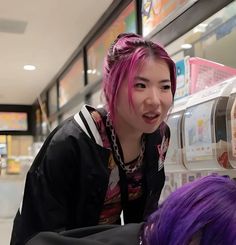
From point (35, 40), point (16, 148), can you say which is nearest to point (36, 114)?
point (16, 148)

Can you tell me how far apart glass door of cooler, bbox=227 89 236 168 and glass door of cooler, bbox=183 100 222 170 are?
0.04 metres

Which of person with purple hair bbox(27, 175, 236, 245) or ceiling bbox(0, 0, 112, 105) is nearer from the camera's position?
person with purple hair bbox(27, 175, 236, 245)

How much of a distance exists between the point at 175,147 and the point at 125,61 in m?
0.44

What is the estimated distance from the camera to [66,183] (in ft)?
3.53

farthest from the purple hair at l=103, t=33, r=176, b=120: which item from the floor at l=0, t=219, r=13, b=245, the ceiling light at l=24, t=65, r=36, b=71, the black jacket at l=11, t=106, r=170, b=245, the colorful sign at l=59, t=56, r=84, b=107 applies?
the ceiling light at l=24, t=65, r=36, b=71

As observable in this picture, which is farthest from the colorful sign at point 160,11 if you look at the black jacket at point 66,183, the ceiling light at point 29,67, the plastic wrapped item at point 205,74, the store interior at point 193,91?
the ceiling light at point 29,67

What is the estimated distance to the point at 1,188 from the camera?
8.52 ft

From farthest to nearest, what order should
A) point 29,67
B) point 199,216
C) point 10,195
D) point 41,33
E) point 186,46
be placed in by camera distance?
point 29,67
point 41,33
point 10,195
point 186,46
point 199,216

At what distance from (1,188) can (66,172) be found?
1656 mm

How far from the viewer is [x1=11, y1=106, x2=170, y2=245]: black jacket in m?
1.06

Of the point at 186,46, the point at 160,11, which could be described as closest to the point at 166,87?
the point at 186,46

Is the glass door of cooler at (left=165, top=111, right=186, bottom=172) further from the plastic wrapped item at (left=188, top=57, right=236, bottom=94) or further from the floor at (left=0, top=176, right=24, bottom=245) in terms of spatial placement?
the floor at (left=0, top=176, right=24, bottom=245)

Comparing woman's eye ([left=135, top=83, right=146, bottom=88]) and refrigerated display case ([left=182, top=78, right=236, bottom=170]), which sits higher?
woman's eye ([left=135, top=83, right=146, bottom=88])

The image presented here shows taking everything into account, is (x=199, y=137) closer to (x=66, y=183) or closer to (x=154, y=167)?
(x=154, y=167)
